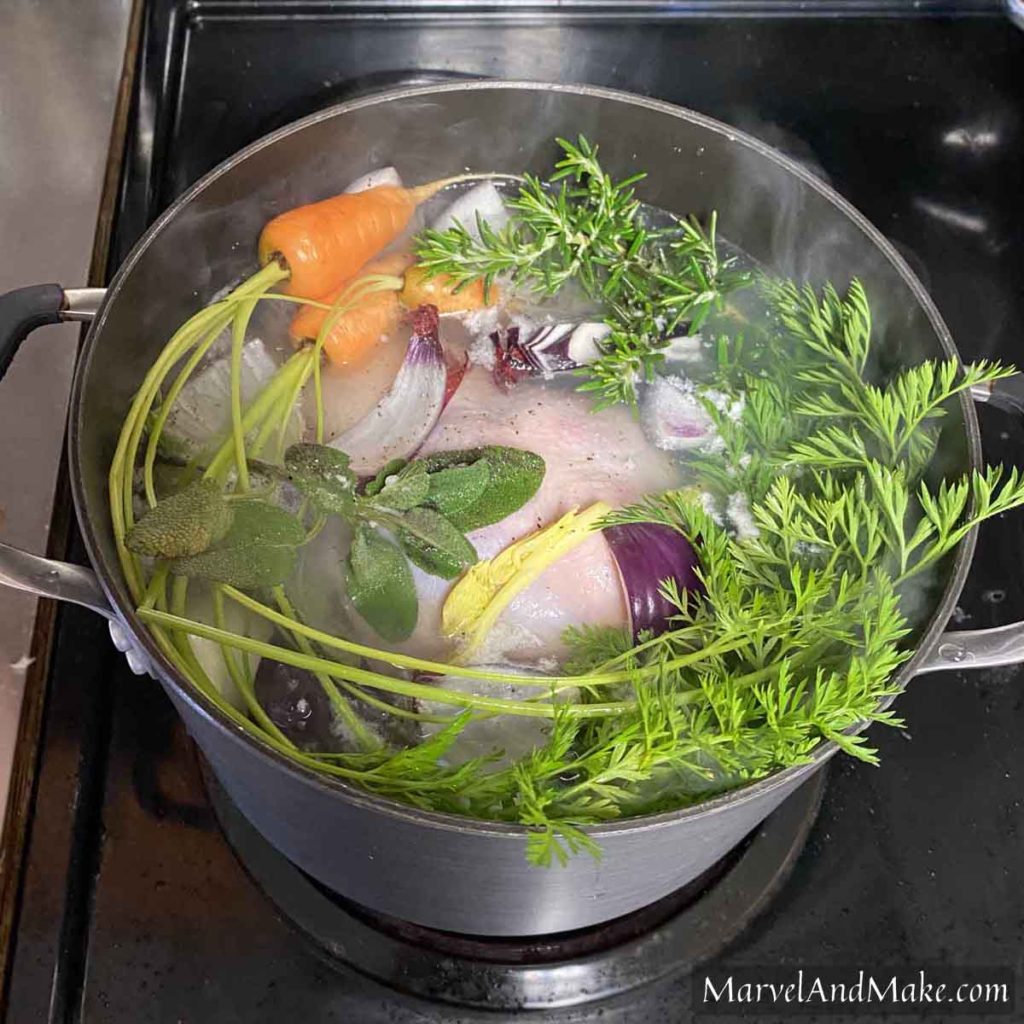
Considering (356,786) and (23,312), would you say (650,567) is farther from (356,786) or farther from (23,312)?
(23,312)

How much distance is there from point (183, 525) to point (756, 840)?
2.07 feet

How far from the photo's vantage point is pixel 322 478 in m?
0.81

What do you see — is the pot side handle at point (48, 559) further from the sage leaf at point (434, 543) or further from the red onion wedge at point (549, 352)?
the red onion wedge at point (549, 352)

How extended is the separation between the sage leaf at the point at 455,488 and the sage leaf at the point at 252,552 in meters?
0.10

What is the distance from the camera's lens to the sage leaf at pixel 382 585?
2.66 ft

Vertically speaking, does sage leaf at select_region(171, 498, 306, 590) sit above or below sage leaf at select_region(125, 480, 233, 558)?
below

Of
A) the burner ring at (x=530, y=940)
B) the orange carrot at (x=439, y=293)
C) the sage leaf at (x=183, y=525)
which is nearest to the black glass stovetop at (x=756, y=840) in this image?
the burner ring at (x=530, y=940)

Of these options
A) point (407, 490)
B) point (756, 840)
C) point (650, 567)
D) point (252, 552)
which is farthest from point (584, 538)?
point (756, 840)

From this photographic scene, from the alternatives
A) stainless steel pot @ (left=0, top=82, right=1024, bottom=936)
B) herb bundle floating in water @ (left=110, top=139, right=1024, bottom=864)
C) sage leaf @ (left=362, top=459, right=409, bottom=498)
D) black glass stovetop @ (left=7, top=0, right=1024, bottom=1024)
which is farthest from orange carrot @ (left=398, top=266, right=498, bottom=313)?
black glass stovetop @ (left=7, top=0, right=1024, bottom=1024)

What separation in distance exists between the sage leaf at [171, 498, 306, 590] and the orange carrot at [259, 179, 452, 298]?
0.92 ft

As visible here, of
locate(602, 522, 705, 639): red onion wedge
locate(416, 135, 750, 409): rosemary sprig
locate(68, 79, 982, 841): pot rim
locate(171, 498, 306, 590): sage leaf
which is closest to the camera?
locate(68, 79, 982, 841): pot rim

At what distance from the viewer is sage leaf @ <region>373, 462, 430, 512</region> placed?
31.6 inches

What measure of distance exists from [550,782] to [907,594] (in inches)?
11.4

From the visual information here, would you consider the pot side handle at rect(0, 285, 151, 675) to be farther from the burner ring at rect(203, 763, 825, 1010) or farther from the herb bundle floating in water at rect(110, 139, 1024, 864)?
the burner ring at rect(203, 763, 825, 1010)
